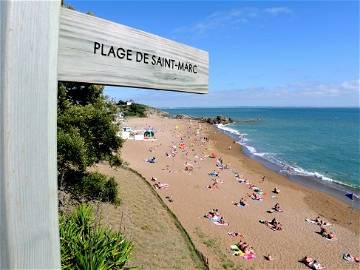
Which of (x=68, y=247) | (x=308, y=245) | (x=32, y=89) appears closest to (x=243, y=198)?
(x=308, y=245)

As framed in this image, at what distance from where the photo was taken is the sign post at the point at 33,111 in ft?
3.53

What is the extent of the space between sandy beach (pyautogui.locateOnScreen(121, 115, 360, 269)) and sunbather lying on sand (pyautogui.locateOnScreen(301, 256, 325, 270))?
0.20 meters

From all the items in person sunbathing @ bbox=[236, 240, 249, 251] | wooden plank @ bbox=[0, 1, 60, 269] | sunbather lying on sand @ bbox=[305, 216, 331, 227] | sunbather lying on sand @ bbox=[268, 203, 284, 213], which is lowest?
sunbather lying on sand @ bbox=[305, 216, 331, 227]

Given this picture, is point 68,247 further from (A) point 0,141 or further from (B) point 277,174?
(B) point 277,174

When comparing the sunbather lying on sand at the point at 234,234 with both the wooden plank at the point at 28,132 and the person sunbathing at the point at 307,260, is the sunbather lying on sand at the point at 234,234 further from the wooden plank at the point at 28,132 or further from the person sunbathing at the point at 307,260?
the wooden plank at the point at 28,132

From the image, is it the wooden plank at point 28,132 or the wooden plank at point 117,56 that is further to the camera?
the wooden plank at point 117,56

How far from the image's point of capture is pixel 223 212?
19.2m

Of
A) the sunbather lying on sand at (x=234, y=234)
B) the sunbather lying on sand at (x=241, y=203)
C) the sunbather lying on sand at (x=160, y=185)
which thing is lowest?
the sunbather lying on sand at (x=241, y=203)

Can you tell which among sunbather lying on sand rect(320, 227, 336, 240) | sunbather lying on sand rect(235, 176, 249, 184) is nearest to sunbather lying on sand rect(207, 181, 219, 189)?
sunbather lying on sand rect(235, 176, 249, 184)

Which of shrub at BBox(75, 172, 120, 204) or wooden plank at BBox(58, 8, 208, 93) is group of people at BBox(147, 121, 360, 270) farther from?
wooden plank at BBox(58, 8, 208, 93)

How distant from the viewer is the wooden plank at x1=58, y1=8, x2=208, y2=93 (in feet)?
4.23

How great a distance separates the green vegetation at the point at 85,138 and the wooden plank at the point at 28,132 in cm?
896

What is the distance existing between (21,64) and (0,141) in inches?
8.3

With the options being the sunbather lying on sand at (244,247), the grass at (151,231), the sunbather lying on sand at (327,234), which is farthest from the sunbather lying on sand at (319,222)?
the grass at (151,231)
